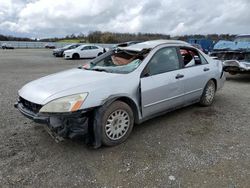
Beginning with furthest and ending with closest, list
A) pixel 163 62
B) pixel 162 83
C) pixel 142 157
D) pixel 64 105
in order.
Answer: pixel 163 62 → pixel 162 83 → pixel 142 157 → pixel 64 105

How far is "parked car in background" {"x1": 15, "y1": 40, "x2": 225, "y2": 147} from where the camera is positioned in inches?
124

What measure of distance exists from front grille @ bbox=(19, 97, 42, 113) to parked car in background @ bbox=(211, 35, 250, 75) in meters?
7.53

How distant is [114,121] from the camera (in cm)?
351

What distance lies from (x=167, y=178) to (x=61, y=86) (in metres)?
1.87

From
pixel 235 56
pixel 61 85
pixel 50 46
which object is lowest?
pixel 61 85

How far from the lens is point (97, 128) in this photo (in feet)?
10.7

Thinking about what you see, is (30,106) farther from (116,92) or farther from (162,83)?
(162,83)

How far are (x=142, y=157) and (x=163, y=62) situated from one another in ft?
5.93

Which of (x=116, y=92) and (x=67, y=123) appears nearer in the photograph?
(x=67, y=123)

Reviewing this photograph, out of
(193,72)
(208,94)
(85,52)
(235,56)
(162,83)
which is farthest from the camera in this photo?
(85,52)

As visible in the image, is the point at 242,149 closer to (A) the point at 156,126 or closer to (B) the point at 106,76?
(A) the point at 156,126

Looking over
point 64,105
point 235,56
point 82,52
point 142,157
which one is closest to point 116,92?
point 64,105

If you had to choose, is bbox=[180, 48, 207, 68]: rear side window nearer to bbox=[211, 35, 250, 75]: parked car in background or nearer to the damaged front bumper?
the damaged front bumper

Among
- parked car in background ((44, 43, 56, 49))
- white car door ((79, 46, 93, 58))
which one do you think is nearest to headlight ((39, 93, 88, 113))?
white car door ((79, 46, 93, 58))
